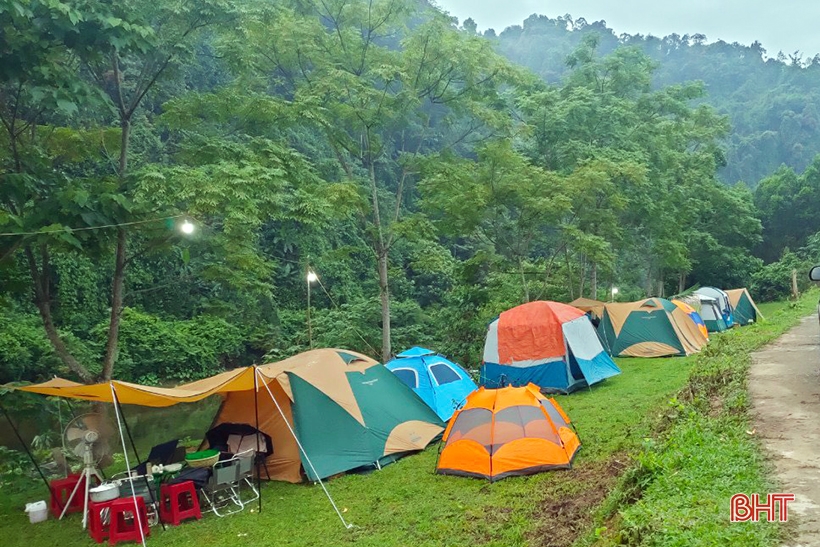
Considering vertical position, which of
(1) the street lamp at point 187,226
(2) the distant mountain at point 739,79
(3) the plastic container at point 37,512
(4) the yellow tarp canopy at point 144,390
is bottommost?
(3) the plastic container at point 37,512

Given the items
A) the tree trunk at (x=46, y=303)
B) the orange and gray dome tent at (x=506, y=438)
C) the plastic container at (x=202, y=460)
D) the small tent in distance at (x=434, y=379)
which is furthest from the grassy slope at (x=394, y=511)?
the tree trunk at (x=46, y=303)

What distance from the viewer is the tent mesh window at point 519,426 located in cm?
695

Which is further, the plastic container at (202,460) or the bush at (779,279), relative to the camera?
the bush at (779,279)

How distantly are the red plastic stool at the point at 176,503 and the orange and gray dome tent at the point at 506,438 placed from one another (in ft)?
9.42

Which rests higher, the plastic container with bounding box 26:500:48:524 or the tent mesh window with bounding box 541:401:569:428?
the tent mesh window with bounding box 541:401:569:428

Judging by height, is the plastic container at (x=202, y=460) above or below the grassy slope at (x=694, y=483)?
below

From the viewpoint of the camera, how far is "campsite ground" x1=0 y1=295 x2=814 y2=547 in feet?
12.5

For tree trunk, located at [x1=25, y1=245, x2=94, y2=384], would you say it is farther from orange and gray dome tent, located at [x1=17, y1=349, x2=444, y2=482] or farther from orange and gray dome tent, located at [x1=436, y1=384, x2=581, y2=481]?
orange and gray dome tent, located at [x1=436, y1=384, x2=581, y2=481]

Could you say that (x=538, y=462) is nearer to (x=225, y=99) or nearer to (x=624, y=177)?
(x=225, y=99)

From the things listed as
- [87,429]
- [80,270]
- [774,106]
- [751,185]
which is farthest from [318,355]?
[774,106]

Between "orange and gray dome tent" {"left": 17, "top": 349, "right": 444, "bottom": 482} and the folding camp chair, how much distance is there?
2.02 feet

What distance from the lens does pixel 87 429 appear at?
23.7 ft

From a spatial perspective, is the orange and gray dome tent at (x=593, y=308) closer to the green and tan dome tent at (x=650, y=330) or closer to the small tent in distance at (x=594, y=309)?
the small tent in distance at (x=594, y=309)

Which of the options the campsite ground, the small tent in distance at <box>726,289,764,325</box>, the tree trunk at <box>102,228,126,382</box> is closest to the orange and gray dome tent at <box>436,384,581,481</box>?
the campsite ground
